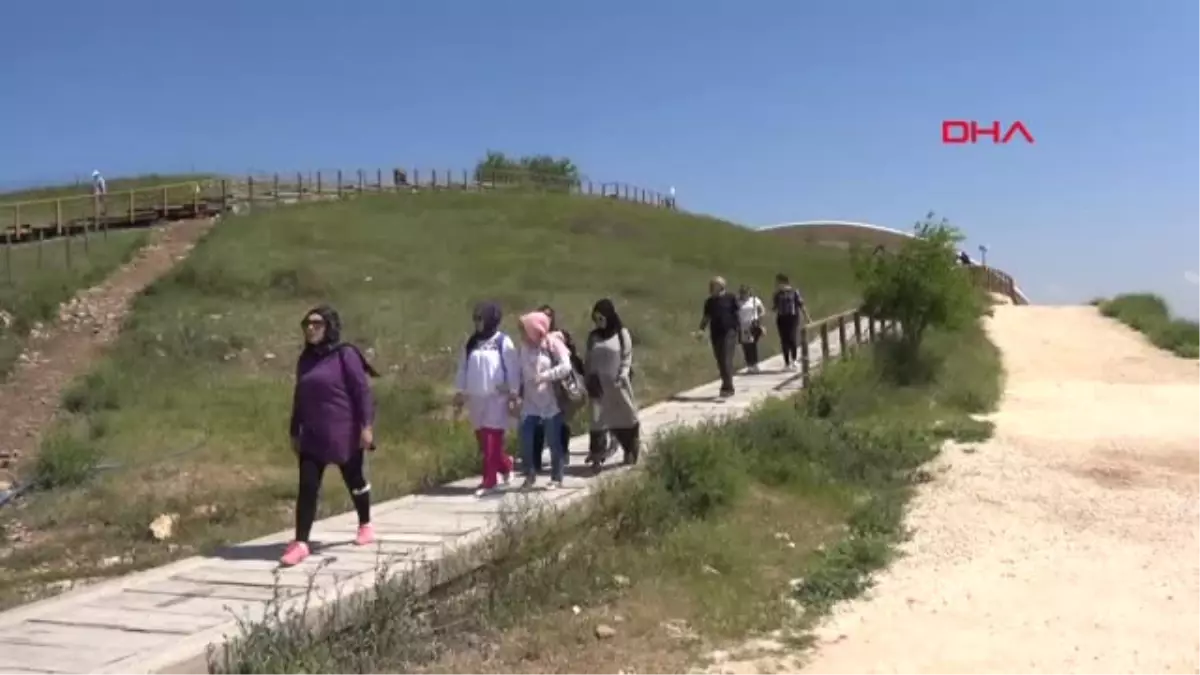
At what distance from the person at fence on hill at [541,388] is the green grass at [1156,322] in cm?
2092

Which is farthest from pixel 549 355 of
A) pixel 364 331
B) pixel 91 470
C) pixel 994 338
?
pixel 994 338

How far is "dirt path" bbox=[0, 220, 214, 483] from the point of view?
63.1 ft

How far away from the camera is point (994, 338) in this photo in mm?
30969

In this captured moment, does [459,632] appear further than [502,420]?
No

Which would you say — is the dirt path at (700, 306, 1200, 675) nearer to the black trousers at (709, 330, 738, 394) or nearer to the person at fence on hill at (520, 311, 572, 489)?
the person at fence on hill at (520, 311, 572, 489)

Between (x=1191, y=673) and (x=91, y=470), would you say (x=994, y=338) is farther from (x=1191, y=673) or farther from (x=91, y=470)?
(x=1191, y=673)

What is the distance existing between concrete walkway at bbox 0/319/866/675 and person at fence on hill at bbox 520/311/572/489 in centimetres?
25

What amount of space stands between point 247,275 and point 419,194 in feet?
64.8

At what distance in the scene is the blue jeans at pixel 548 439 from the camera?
9539 mm

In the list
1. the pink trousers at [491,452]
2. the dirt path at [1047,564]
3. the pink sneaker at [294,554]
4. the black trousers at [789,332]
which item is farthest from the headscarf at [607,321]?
the black trousers at [789,332]

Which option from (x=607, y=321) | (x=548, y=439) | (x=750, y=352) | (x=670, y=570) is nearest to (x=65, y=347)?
(x=750, y=352)

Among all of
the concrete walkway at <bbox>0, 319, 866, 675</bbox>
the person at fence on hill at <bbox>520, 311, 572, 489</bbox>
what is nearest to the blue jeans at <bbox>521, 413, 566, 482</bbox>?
the person at fence on hill at <bbox>520, 311, 572, 489</bbox>

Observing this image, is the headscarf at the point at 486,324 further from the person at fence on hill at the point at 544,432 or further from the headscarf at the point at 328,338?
the headscarf at the point at 328,338

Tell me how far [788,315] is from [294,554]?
479 inches
